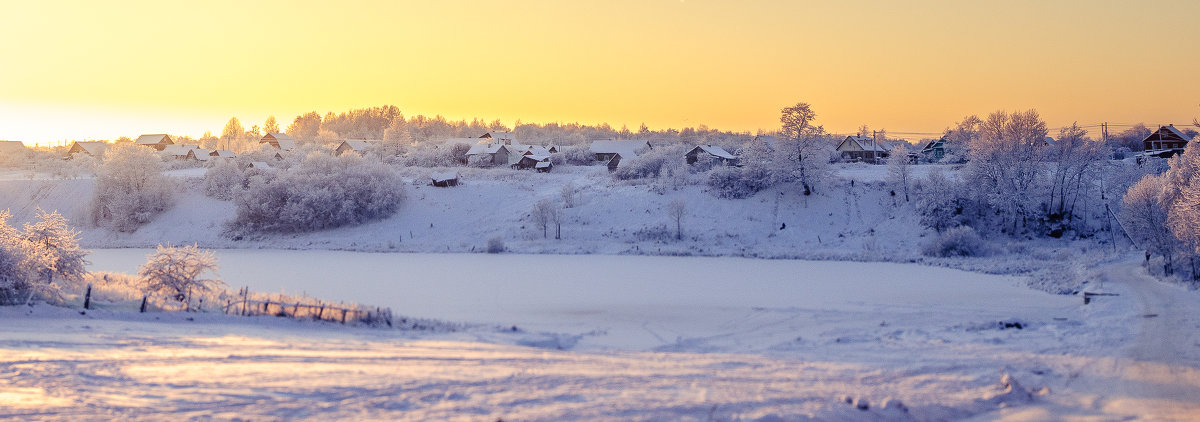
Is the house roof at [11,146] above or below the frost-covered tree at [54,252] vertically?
above

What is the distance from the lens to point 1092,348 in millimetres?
14242

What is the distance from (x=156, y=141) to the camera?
315 ft


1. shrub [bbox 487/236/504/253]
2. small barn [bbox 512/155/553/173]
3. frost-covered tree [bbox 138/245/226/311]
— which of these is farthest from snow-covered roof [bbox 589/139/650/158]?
frost-covered tree [bbox 138/245/226/311]

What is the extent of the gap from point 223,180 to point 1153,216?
59198 mm

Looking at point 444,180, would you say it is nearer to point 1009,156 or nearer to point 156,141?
point 1009,156

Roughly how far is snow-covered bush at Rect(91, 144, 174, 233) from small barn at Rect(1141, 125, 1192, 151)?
3047 inches

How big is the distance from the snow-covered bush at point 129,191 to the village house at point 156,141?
1521 inches

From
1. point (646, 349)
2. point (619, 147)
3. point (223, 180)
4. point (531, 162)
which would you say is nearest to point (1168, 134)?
point (619, 147)

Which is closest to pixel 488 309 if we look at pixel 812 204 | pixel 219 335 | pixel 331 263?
pixel 219 335

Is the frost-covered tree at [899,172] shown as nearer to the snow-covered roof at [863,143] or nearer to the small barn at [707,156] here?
the small barn at [707,156]

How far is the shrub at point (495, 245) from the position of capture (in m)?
44.0

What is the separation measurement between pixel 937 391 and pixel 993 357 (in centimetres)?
332

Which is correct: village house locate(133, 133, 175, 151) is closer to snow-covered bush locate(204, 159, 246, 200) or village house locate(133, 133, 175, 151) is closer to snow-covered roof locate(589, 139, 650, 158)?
snow-covered bush locate(204, 159, 246, 200)

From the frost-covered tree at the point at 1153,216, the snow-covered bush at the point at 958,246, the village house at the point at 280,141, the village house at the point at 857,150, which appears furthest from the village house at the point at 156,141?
the frost-covered tree at the point at 1153,216
